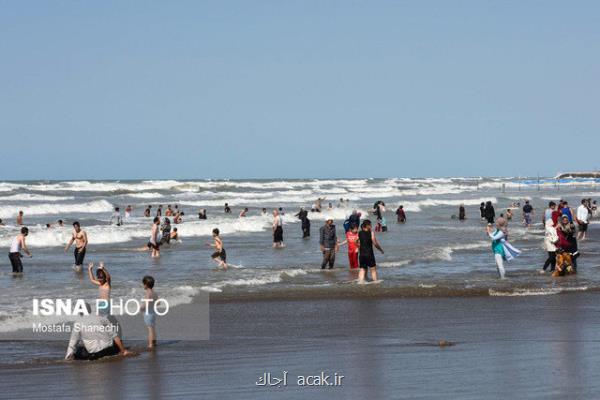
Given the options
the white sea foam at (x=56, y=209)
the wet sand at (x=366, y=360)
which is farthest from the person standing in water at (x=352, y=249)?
the white sea foam at (x=56, y=209)

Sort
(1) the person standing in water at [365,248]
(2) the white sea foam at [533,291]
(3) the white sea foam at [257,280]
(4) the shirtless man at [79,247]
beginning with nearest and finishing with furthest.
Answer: (2) the white sea foam at [533,291] → (1) the person standing in water at [365,248] → (3) the white sea foam at [257,280] → (4) the shirtless man at [79,247]

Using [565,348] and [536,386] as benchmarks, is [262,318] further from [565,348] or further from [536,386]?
[536,386]

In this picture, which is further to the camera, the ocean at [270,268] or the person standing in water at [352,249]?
the person standing in water at [352,249]

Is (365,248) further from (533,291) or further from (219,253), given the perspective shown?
(219,253)

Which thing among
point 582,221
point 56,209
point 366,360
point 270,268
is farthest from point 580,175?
point 366,360

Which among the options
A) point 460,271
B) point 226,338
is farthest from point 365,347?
point 460,271

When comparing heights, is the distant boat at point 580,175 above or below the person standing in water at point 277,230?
above

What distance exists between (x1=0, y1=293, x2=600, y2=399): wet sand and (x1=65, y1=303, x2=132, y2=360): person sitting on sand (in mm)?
228

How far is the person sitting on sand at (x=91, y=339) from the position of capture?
10.1 metres

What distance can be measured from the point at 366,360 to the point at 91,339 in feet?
10.7

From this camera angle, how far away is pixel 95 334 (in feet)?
33.4

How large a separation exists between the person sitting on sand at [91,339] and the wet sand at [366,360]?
0.75 feet

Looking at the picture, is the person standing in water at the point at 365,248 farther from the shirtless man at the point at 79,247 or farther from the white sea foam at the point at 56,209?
the white sea foam at the point at 56,209

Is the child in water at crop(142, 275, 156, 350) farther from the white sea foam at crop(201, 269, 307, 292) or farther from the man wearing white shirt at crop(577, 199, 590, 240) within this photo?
the man wearing white shirt at crop(577, 199, 590, 240)
